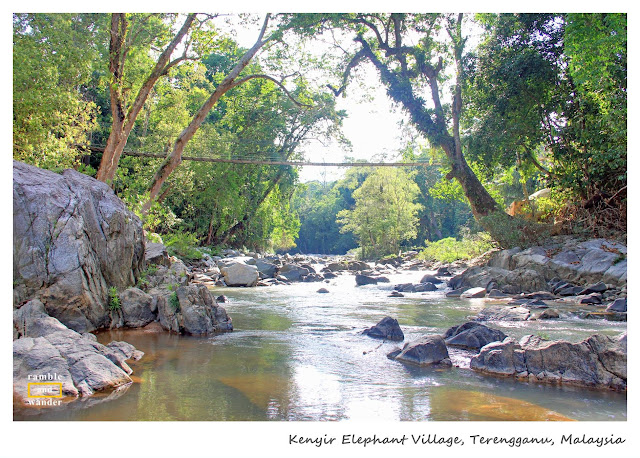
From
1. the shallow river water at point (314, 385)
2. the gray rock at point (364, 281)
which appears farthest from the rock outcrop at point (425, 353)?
the gray rock at point (364, 281)

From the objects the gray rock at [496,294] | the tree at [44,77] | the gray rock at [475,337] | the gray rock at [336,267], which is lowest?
the gray rock at [336,267]

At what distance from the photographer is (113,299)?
5348 mm

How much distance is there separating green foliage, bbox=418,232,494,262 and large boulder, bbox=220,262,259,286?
23.3 ft

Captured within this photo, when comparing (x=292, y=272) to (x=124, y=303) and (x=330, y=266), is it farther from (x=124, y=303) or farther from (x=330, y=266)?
(x=124, y=303)

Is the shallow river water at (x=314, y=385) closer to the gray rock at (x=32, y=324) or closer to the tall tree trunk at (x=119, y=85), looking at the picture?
the gray rock at (x=32, y=324)

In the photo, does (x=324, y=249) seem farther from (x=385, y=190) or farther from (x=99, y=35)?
(x=99, y=35)

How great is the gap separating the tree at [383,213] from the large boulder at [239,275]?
56.7 ft

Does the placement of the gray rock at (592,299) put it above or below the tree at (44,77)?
below

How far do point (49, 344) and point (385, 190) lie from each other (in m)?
27.0

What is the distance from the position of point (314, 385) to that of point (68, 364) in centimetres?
174

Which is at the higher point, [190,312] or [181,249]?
[181,249]

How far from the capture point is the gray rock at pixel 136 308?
17.5 ft

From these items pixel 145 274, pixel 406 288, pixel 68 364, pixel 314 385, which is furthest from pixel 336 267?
pixel 68 364

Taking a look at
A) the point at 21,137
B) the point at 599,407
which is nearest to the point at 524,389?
the point at 599,407
